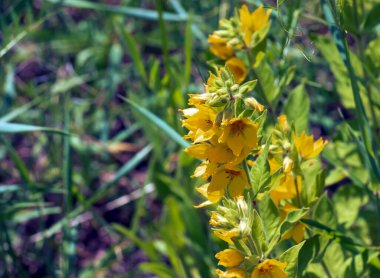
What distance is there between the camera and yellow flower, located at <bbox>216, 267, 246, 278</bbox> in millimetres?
1156

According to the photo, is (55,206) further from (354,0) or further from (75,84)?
(354,0)

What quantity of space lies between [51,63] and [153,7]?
63 cm

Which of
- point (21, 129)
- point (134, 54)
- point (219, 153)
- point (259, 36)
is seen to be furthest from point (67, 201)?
point (219, 153)

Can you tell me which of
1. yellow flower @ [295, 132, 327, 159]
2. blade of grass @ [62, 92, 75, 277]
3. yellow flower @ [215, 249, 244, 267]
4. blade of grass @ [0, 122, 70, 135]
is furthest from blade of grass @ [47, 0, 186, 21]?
yellow flower @ [215, 249, 244, 267]

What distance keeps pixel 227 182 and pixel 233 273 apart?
184 millimetres

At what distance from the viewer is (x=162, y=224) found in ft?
8.01

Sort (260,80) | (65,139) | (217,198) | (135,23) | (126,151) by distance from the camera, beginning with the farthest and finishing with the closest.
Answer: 1. (135,23)
2. (126,151)
3. (65,139)
4. (260,80)
5. (217,198)

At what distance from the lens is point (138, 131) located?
3.16 meters

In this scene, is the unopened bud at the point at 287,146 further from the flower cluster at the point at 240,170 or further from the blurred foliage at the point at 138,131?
the blurred foliage at the point at 138,131

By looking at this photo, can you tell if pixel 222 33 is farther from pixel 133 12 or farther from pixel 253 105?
pixel 133 12

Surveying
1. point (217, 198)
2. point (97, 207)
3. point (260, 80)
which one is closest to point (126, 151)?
point (97, 207)

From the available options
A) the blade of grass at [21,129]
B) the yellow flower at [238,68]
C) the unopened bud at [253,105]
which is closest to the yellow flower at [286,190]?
the unopened bud at [253,105]

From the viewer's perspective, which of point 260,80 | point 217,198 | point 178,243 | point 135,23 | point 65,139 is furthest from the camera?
point 135,23

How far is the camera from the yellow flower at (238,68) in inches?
65.9
